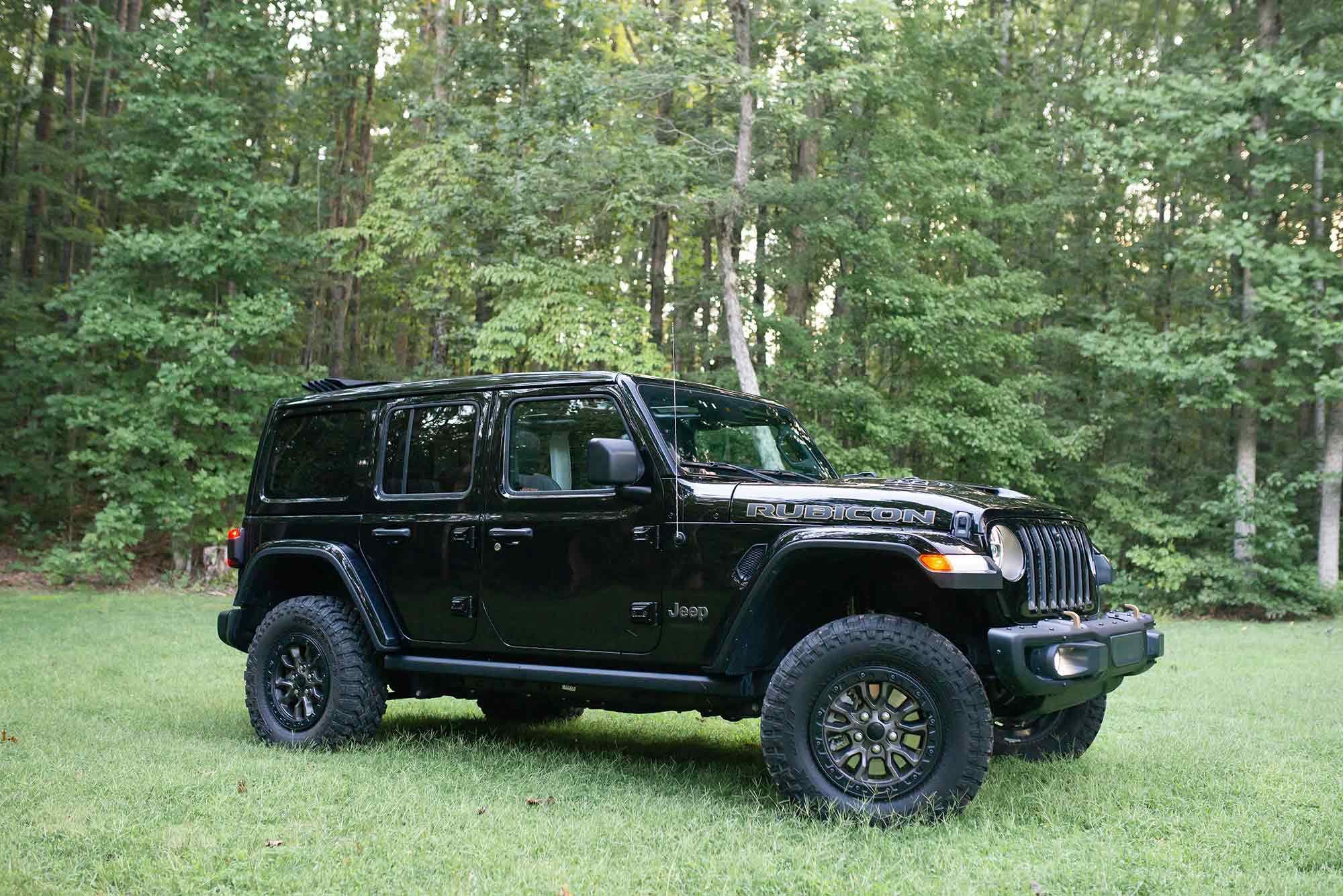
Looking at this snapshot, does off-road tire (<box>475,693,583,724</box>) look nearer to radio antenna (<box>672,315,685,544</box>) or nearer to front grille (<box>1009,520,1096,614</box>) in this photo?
radio antenna (<box>672,315,685,544</box>)

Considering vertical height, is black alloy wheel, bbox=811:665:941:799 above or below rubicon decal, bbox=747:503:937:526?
below

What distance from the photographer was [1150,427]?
72.7 feet

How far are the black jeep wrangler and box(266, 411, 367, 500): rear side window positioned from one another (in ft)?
0.06

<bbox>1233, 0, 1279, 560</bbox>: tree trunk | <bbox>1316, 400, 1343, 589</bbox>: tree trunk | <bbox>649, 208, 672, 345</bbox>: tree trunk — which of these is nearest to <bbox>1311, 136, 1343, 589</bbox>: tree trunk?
<bbox>1316, 400, 1343, 589</bbox>: tree trunk

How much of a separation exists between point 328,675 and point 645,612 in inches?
87.2

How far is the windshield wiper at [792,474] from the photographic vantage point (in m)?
5.92

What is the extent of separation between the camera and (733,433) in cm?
611

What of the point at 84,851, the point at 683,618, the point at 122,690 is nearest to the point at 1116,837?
the point at 683,618

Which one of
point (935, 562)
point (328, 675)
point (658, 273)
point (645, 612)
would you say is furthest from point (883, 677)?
point (658, 273)

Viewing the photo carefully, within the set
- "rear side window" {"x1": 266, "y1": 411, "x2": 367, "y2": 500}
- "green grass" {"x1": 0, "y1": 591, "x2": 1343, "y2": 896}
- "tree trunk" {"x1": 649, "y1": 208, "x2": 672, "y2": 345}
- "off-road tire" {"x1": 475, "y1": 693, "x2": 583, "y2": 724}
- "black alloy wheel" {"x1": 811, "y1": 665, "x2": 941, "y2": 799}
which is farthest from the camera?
"tree trunk" {"x1": 649, "y1": 208, "x2": 672, "y2": 345}

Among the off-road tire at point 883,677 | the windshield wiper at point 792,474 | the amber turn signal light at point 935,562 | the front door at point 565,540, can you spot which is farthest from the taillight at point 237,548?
the amber turn signal light at point 935,562

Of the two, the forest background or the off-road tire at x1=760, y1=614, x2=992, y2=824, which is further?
the forest background

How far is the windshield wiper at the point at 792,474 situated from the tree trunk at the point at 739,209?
11.2 meters

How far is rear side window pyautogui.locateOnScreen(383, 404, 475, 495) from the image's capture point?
6.30 meters
